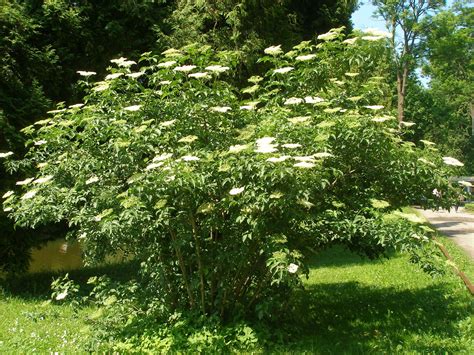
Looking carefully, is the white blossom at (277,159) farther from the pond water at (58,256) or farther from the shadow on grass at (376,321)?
the pond water at (58,256)

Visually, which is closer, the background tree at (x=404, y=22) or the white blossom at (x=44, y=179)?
the white blossom at (x=44, y=179)

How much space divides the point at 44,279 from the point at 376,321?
712cm

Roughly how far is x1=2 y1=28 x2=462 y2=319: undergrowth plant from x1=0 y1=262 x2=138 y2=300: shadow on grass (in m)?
4.28

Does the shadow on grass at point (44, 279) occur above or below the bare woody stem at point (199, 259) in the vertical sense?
below

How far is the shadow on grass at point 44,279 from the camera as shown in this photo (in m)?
9.29

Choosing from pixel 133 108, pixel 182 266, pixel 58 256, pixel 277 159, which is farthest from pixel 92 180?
pixel 58 256

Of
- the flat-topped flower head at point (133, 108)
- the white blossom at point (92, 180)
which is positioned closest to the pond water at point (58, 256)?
the white blossom at point (92, 180)

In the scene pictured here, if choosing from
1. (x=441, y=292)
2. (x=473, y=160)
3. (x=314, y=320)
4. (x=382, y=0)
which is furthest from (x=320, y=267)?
(x=473, y=160)

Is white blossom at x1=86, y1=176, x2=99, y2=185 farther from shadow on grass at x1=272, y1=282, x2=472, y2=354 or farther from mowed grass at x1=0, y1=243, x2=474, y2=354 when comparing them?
shadow on grass at x1=272, y1=282, x2=472, y2=354

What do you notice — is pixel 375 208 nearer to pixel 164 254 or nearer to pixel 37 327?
pixel 164 254

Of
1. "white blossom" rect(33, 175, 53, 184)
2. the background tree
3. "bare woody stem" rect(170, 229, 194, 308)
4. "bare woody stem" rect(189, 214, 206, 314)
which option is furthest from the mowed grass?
the background tree

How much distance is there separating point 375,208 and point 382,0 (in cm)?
2107

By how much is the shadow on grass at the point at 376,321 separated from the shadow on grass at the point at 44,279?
420 cm

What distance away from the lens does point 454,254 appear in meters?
12.3
